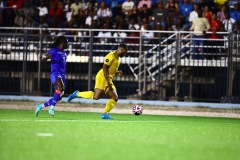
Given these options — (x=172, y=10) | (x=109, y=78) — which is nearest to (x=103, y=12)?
(x=172, y=10)

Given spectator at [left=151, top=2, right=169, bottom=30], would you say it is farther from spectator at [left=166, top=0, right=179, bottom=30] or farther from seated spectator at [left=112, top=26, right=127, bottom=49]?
seated spectator at [left=112, top=26, right=127, bottom=49]

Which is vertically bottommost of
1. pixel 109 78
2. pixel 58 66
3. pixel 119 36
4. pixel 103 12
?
pixel 109 78

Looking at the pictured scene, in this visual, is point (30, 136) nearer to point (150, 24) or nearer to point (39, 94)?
point (39, 94)

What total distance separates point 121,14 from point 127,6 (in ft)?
1.49

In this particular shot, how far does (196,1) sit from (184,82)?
4.63 metres

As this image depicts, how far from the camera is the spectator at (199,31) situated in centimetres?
2817

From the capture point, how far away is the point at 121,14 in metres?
31.4

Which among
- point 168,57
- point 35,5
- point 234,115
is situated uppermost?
point 35,5

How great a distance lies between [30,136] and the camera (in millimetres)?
13227

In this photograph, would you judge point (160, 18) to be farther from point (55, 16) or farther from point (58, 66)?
point (58, 66)

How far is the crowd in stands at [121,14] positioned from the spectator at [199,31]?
1.52 ft

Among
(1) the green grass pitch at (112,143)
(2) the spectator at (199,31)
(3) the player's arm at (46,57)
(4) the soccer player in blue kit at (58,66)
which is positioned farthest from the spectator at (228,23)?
(1) the green grass pitch at (112,143)

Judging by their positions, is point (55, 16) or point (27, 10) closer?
point (55, 16)

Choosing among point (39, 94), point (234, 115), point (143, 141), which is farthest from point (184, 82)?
point (143, 141)
